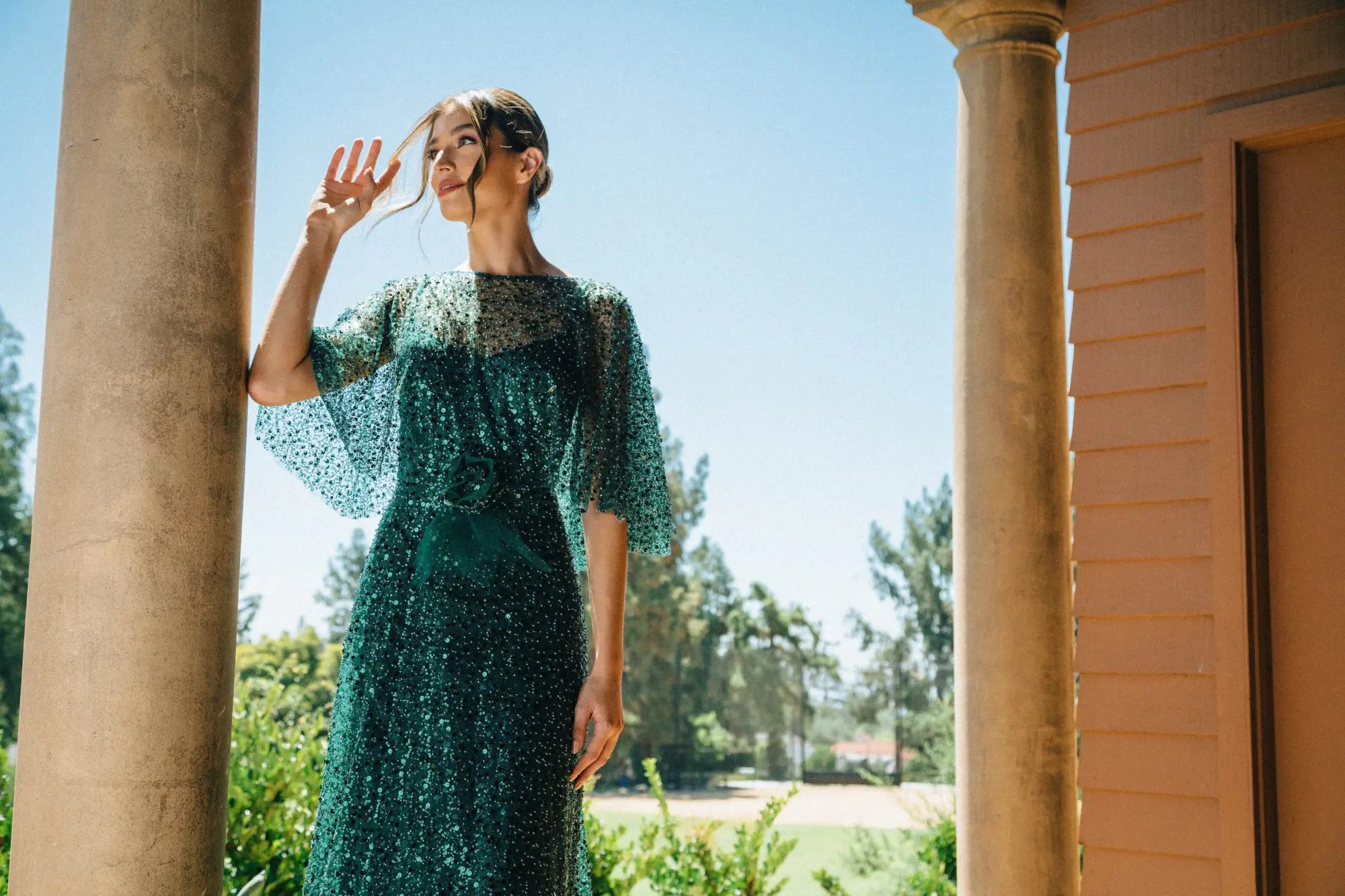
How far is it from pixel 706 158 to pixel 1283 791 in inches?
952

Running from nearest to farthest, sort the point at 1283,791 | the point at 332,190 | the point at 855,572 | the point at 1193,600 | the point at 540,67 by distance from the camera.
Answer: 1. the point at 332,190
2. the point at 1283,791
3. the point at 1193,600
4. the point at 540,67
5. the point at 855,572

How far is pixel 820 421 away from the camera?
2991 cm

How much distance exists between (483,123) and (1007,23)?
1964 mm

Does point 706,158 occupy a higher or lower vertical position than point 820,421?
higher

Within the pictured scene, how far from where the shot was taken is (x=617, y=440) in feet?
6.30

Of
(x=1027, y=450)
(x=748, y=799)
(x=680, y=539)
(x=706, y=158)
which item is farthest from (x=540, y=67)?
(x=1027, y=450)

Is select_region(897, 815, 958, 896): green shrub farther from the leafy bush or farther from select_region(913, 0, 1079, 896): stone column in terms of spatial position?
select_region(913, 0, 1079, 896): stone column

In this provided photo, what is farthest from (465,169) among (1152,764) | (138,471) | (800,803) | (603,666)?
(800,803)

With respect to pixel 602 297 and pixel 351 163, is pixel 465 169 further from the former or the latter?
pixel 602 297

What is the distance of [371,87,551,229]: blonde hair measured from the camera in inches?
75.3

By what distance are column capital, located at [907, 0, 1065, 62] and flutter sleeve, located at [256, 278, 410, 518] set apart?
6.74 feet

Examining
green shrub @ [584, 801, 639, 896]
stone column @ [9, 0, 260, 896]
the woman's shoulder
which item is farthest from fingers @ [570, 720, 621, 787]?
green shrub @ [584, 801, 639, 896]

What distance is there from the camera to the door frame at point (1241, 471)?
285 cm

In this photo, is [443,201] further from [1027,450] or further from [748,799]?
[748,799]
